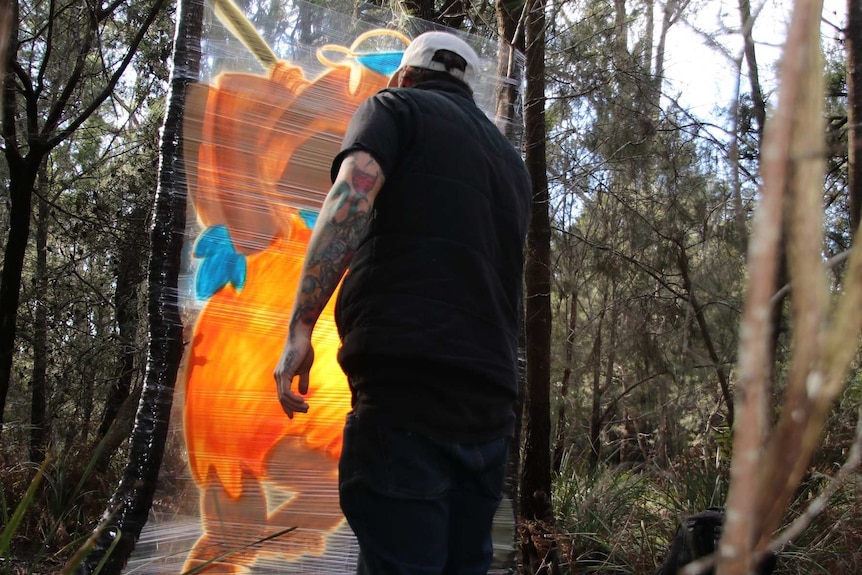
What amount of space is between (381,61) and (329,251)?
1.63 meters

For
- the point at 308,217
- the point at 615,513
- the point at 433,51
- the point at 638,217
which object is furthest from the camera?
the point at 638,217

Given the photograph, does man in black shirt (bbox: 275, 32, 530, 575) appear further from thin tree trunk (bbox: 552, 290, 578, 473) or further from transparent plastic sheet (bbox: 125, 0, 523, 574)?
thin tree trunk (bbox: 552, 290, 578, 473)

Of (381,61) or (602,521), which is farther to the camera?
(602,521)

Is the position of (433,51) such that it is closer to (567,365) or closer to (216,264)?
(216,264)

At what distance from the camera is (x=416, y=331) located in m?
1.46

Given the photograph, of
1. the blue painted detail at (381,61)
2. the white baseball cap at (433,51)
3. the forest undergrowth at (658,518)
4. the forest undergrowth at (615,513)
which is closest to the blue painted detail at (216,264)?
the forest undergrowth at (615,513)

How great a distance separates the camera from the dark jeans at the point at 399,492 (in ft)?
4.63

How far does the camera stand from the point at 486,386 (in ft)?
5.08

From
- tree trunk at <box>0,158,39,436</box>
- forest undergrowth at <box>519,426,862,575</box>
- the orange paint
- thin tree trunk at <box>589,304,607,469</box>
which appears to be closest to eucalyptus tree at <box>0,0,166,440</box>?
tree trunk at <box>0,158,39,436</box>

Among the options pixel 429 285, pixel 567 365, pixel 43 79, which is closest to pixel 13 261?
pixel 43 79

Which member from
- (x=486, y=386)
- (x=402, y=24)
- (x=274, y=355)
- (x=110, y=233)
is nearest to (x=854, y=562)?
(x=486, y=386)

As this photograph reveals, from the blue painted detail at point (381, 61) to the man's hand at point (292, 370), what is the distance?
1.67 m

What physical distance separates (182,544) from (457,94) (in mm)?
1636

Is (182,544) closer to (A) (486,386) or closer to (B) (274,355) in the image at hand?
(B) (274,355)
